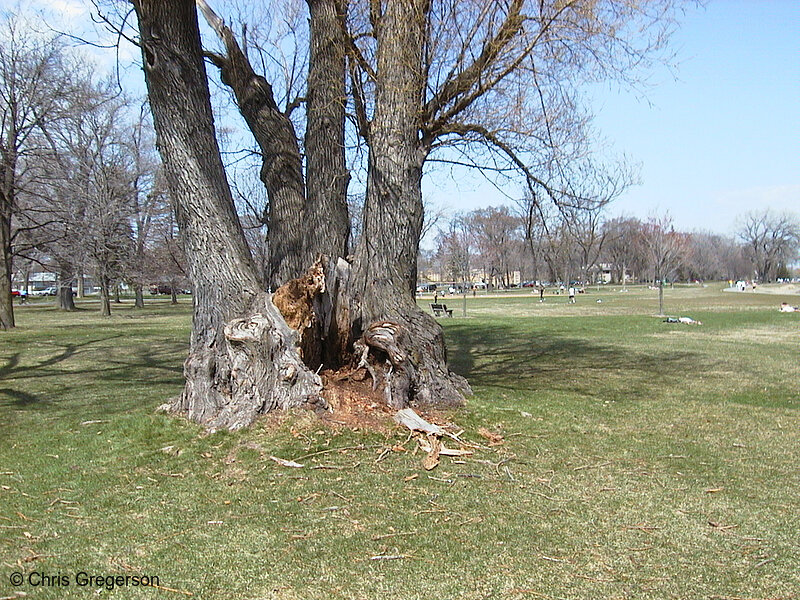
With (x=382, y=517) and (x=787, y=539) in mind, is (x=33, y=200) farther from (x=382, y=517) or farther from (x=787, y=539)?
(x=787, y=539)

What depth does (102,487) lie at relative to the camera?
16.1ft

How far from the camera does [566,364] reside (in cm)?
1280

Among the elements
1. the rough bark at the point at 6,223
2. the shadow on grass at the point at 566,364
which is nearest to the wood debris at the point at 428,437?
the shadow on grass at the point at 566,364

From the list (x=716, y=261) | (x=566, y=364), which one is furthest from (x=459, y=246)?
(x=716, y=261)

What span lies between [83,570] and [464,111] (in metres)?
7.13

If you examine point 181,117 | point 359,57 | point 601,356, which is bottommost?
point 601,356

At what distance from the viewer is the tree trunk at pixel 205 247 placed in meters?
6.47

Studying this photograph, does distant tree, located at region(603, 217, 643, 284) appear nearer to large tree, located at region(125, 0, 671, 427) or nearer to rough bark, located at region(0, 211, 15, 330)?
rough bark, located at region(0, 211, 15, 330)

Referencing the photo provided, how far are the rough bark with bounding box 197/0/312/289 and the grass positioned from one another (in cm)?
267

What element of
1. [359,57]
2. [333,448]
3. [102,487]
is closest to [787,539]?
[333,448]

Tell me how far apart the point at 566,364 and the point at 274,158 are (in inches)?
289

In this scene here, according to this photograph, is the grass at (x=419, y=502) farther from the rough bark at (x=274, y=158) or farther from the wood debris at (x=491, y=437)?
the rough bark at (x=274, y=158)

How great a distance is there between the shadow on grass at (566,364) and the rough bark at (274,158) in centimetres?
351

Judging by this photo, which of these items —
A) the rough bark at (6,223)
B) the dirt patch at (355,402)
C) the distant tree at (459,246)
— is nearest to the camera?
the dirt patch at (355,402)
